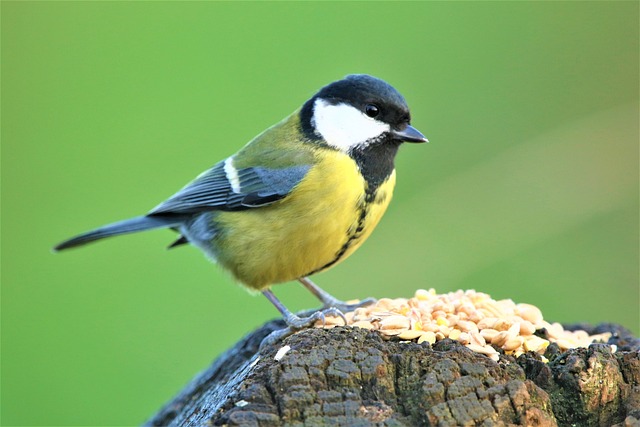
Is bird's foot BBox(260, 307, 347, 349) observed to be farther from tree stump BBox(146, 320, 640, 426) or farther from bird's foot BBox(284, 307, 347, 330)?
tree stump BBox(146, 320, 640, 426)

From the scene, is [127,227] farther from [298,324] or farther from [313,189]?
[298,324]

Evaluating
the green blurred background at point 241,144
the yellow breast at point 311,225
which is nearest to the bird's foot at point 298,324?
the yellow breast at point 311,225

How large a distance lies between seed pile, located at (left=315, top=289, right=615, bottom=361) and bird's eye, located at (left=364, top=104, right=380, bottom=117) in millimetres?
605

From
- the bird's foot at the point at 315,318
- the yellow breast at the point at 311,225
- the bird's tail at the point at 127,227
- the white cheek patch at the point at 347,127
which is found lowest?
the bird's foot at the point at 315,318

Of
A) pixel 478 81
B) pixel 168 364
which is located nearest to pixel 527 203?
pixel 478 81

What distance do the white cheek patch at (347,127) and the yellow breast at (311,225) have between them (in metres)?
0.05

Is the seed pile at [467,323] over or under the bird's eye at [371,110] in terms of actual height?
under

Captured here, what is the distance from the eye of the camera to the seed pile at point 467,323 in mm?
1599

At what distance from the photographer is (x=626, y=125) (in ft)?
10.6

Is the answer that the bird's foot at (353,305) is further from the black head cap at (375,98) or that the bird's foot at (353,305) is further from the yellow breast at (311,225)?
the black head cap at (375,98)

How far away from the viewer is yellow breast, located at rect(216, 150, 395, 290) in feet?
7.22

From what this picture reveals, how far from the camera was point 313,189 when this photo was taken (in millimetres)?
2221

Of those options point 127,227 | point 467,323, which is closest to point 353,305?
point 467,323

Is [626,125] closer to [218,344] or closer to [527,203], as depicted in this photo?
[527,203]
